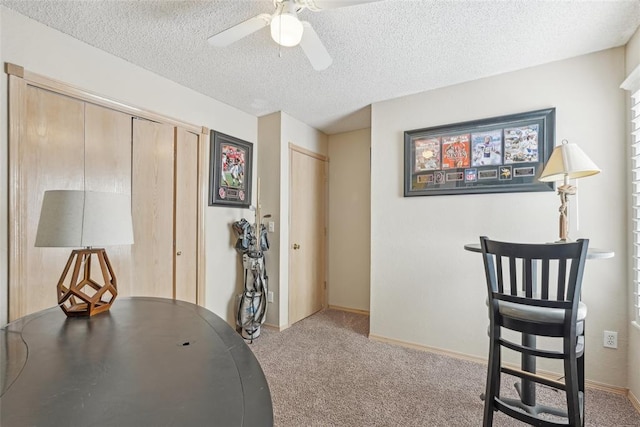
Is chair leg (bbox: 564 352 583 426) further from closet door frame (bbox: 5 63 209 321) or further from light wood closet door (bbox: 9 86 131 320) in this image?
closet door frame (bbox: 5 63 209 321)

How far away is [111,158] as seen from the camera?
6.95ft

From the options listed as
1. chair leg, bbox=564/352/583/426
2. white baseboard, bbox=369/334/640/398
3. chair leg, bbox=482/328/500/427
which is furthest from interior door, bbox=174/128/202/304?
chair leg, bbox=564/352/583/426

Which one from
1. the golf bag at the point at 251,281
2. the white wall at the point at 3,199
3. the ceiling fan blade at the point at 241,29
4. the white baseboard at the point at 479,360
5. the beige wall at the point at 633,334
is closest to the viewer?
the ceiling fan blade at the point at 241,29

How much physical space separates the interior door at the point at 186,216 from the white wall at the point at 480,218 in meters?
1.72

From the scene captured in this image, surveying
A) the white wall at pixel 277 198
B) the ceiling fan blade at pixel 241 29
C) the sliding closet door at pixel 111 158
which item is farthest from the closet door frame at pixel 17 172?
the white wall at pixel 277 198

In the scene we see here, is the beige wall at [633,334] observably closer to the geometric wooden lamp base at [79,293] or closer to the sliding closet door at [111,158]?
the geometric wooden lamp base at [79,293]

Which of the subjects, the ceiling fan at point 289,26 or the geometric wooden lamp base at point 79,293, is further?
the ceiling fan at point 289,26

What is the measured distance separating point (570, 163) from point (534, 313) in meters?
0.92

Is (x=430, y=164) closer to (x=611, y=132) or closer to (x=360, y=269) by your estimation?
(x=611, y=132)

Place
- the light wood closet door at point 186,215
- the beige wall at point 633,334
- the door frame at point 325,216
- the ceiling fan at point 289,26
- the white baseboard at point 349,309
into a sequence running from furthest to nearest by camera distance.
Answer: the white baseboard at point 349,309 < the door frame at point 325,216 < the light wood closet door at point 186,215 < the beige wall at point 633,334 < the ceiling fan at point 289,26

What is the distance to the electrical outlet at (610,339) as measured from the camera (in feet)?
6.49

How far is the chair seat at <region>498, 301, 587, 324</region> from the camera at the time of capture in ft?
4.39

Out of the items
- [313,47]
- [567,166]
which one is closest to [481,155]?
[567,166]

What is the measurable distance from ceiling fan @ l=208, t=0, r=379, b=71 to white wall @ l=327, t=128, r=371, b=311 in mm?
2222
